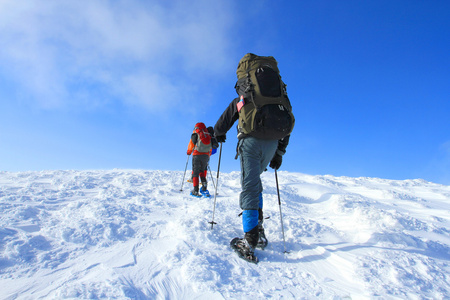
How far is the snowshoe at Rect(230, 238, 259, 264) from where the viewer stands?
2.65 metres

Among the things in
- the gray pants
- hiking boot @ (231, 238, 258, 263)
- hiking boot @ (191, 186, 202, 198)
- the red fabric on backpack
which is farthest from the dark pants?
the red fabric on backpack

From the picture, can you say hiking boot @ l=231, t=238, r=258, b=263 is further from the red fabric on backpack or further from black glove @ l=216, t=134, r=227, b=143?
the red fabric on backpack

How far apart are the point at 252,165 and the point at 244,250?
1069mm

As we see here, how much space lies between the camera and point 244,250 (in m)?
2.75

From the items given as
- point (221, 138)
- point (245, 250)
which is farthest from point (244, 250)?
point (221, 138)

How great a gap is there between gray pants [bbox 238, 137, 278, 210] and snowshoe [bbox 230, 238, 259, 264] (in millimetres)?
430

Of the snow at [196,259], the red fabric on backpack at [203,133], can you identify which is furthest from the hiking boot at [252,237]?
the red fabric on backpack at [203,133]

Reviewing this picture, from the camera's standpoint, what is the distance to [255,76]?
10.4 feet

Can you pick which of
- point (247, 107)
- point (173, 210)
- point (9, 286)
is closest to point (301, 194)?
point (173, 210)

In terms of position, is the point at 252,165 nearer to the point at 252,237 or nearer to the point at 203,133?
the point at 252,237

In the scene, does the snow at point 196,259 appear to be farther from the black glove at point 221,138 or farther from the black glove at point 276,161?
the black glove at point 221,138

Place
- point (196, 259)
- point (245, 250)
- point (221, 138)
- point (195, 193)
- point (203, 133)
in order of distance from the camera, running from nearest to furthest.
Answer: point (196, 259) < point (245, 250) < point (221, 138) < point (195, 193) < point (203, 133)

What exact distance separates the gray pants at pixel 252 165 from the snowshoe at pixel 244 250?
1.41ft

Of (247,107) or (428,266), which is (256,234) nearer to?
(247,107)
